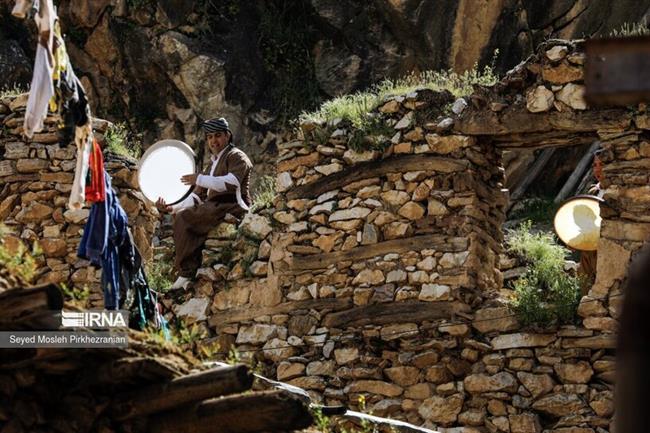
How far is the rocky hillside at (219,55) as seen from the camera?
1889 centimetres

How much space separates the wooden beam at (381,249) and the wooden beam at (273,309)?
32cm

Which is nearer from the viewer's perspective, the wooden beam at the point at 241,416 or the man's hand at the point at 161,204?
the wooden beam at the point at 241,416

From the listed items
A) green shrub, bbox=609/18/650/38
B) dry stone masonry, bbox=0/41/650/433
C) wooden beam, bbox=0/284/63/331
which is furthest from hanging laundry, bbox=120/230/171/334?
green shrub, bbox=609/18/650/38

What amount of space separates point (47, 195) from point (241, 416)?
7580mm

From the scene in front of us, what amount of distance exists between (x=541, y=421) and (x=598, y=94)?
7512mm

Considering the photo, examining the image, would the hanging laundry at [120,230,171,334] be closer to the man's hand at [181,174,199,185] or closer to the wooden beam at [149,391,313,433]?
the wooden beam at [149,391,313,433]

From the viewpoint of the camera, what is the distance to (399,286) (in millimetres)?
11500

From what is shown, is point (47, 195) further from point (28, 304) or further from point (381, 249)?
point (28, 304)

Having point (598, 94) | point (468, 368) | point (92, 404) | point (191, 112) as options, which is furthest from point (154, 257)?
point (598, 94)

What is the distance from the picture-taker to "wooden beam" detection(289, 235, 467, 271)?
11.4 m

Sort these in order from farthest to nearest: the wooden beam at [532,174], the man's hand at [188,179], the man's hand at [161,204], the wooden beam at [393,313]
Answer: the wooden beam at [532,174] < the man's hand at [161,204] < the man's hand at [188,179] < the wooden beam at [393,313]

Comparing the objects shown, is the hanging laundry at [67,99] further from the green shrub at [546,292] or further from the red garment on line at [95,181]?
the green shrub at [546,292]

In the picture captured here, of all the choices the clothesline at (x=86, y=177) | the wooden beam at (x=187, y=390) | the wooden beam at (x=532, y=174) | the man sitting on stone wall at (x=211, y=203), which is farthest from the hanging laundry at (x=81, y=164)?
the wooden beam at (x=532, y=174)

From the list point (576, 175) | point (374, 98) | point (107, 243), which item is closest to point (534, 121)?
point (374, 98)
